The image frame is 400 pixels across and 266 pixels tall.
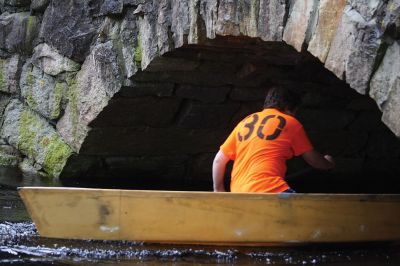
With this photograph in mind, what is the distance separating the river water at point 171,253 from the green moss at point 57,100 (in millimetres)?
2120

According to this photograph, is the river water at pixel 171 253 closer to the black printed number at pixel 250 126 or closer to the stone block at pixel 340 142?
the black printed number at pixel 250 126

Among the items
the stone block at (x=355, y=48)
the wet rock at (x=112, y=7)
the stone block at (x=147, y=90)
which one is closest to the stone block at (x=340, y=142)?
the stone block at (x=147, y=90)

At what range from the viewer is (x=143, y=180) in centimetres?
773

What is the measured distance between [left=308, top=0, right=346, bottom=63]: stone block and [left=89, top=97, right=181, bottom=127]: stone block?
2732 mm

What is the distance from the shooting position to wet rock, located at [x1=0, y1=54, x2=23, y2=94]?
286 inches

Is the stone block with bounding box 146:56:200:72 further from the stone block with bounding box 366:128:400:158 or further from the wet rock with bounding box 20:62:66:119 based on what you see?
the stone block with bounding box 366:128:400:158

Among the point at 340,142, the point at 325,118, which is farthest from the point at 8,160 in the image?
the point at 340,142

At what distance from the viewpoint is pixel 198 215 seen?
465 centimetres

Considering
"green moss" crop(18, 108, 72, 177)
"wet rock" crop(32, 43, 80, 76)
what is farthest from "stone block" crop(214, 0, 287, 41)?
"green moss" crop(18, 108, 72, 177)

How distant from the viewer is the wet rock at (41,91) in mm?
6864

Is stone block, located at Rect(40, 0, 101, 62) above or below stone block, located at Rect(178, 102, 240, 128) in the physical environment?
above

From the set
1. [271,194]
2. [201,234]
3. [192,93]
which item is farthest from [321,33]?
[192,93]

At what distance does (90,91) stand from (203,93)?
0.98 meters

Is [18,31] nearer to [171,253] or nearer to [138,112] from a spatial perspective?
[138,112]
